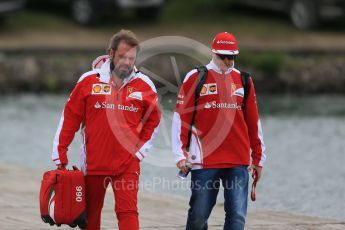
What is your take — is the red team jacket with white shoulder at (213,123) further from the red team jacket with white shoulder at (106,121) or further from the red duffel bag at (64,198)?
the red duffel bag at (64,198)

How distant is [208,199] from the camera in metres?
8.94

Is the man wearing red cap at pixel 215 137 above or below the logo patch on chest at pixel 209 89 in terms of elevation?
below

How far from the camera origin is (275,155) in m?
17.9

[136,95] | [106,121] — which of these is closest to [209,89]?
[136,95]

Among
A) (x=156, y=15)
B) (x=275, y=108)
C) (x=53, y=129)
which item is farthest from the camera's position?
(x=156, y=15)

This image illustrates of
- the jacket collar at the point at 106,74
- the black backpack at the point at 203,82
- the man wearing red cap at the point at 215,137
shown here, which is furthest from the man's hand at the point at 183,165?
the jacket collar at the point at 106,74

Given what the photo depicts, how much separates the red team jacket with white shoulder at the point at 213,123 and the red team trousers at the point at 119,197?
490 millimetres

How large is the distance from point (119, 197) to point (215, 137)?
35.1 inches

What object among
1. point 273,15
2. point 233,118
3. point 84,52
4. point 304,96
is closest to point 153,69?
point 84,52

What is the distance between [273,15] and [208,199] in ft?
74.8

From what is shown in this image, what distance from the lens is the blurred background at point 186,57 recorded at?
67.7ft

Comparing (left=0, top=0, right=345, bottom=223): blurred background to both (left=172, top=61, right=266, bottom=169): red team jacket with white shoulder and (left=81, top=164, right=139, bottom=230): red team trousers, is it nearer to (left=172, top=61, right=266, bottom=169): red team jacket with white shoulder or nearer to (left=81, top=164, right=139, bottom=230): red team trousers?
(left=172, top=61, right=266, bottom=169): red team jacket with white shoulder

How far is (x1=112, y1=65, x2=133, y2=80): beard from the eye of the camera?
28.5ft

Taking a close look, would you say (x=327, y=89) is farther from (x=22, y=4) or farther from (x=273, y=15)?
(x=22, y=4)
